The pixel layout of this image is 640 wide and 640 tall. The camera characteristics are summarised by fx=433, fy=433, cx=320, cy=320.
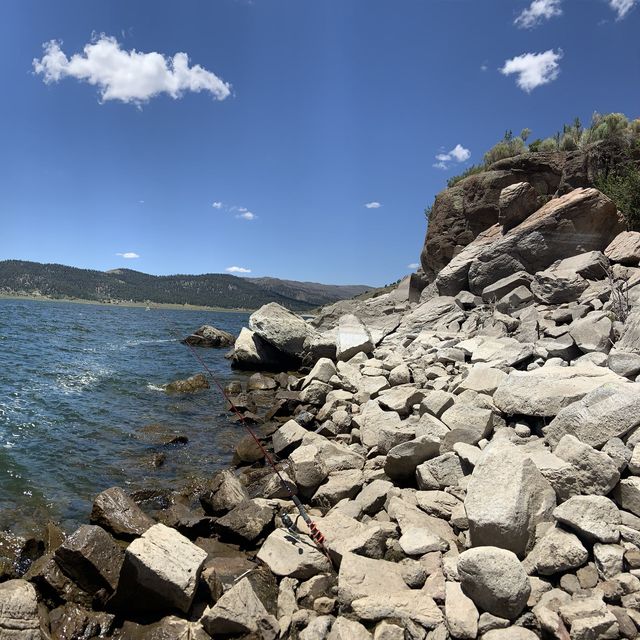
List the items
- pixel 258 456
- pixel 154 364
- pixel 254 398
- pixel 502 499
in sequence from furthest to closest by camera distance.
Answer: pixel 154 364 < pixel 254 398 < pixel 258 456 < pixel 502 499

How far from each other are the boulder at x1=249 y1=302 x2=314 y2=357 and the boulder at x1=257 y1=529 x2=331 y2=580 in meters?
15.2

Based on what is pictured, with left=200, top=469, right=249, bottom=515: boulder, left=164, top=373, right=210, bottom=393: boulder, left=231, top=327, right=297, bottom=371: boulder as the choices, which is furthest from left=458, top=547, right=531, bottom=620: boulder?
left=231, top=327, right=297, bottom=371: boulder

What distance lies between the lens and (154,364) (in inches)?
894

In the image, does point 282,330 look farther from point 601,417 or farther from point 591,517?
point 591,517

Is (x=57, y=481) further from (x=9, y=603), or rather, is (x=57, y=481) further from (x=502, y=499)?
(x=502, y=499)

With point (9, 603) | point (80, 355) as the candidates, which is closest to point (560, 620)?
point (9, 603)

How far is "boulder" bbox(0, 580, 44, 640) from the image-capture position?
387 cm

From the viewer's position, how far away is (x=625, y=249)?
1488 cm

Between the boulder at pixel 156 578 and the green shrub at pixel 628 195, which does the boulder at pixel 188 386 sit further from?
the green shrub at pixel 628 195

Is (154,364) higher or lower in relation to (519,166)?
lower

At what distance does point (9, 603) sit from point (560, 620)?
484cm

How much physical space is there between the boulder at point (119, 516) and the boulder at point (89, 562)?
0.99 metres

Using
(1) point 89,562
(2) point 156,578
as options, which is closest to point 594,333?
(2) point 156,578

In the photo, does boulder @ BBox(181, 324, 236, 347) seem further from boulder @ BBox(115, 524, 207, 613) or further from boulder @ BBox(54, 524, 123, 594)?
boulder @ BBox(115, 524, 207, 613)
